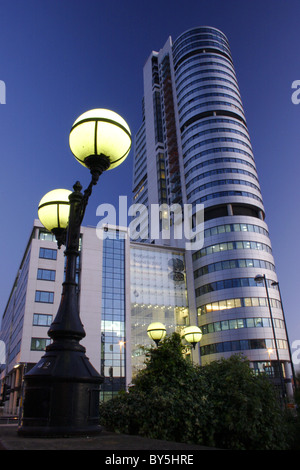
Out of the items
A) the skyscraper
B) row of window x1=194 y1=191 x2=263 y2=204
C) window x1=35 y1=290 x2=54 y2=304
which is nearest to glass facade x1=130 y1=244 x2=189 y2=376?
the skyscraper

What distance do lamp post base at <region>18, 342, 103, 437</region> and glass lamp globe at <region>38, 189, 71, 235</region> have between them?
2.64 m

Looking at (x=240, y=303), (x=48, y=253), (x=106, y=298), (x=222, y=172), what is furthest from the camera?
(x=222, y=172)

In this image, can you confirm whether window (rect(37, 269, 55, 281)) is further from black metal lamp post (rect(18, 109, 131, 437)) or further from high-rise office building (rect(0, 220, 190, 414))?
black metal lamp post (rect(18, 109, 131, 437))

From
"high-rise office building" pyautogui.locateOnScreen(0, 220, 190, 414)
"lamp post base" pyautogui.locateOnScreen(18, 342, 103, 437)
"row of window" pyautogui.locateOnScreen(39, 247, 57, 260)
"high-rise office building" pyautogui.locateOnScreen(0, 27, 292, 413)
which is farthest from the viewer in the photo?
"row of window" pyautogui.locateOnScreen(39, 247, 57, 260)

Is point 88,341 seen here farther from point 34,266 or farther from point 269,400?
point 269,400

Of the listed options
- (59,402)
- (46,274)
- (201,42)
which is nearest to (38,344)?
(46,274)

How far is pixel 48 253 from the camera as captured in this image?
52.3 m

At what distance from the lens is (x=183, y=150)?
73750 mm

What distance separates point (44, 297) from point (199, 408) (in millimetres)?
45102

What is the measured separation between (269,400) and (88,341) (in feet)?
147

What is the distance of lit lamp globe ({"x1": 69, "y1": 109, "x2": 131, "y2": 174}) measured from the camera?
4.71m

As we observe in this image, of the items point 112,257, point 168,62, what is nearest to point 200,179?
point 112,257

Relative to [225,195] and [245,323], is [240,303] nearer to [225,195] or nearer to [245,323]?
[245,323]

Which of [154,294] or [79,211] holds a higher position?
[154,294]
